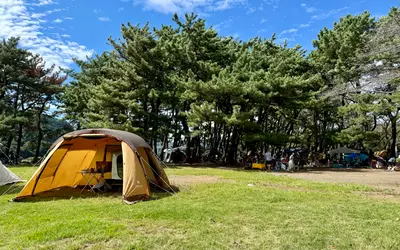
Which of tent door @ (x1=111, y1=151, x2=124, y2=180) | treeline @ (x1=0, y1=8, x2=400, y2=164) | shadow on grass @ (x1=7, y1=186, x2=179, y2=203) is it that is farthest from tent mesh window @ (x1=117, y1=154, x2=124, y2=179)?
treeline @ (x1=0, y1=8, x2=400, y2=164)

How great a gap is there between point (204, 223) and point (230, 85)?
517 inches

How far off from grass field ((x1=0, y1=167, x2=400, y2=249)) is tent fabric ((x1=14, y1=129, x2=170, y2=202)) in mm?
529

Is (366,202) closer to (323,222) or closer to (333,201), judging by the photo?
(333,201)

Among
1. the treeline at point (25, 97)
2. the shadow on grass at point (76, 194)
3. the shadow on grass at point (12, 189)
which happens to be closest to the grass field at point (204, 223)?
the shadow on grass at point (76, 194)

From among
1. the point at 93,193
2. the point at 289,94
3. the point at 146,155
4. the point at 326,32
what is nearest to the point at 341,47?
the point at 326,32

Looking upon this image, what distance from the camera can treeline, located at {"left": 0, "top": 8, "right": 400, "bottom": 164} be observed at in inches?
707

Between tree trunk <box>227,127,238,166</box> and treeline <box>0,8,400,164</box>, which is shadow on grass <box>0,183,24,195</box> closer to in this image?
treeline <box>0,8,400,164</box>

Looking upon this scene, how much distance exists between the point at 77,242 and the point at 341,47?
2167cm

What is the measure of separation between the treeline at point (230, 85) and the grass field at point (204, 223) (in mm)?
11144

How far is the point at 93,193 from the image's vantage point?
7484 millimetres

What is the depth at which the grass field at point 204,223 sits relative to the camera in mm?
3830

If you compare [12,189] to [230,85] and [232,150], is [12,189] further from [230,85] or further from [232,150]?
[232,150]

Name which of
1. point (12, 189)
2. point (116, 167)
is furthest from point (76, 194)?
point (12, 189)

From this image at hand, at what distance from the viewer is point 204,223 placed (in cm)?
466
